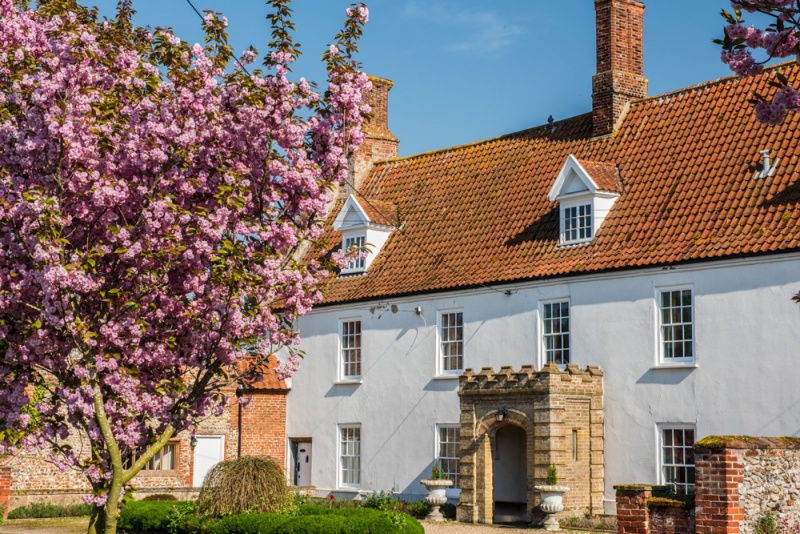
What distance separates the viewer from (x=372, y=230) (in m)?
32.8

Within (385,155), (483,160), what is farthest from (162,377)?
(385,155)

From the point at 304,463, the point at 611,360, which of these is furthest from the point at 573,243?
the point at 304,463

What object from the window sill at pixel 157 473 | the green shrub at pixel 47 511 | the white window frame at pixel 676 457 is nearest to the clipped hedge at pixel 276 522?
the white window frame at pixel 676 457

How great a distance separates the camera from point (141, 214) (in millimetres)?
12320

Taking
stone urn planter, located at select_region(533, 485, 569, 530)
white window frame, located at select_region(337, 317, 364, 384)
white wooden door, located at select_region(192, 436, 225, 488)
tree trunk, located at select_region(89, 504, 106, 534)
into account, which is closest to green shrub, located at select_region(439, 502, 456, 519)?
stone urn planter, located at select_region(533, 485, 569, 530)

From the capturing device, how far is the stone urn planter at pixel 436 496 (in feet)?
88.7

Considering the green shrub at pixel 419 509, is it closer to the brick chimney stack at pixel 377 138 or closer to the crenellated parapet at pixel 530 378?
the crenellated parapet at pixel 530 378

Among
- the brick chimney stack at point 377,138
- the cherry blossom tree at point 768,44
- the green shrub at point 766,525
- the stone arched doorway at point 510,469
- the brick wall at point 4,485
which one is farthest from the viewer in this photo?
the brick chimney stack at point 377,138

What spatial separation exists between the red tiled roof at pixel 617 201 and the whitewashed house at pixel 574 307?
0.06 m

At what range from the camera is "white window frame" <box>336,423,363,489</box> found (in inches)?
1265

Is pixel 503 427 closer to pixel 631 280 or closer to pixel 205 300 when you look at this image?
pixel 631 280

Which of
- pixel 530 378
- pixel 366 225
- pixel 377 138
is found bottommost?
pixel 530 378

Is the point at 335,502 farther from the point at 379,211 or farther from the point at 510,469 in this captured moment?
the point at 379,211

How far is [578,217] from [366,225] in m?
7.67
